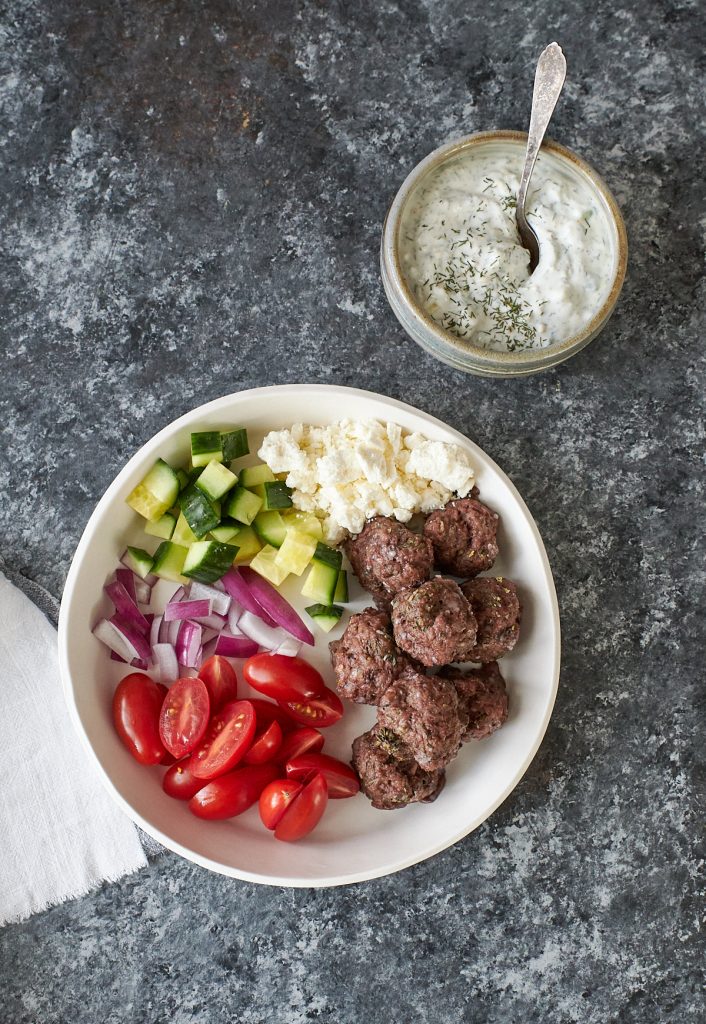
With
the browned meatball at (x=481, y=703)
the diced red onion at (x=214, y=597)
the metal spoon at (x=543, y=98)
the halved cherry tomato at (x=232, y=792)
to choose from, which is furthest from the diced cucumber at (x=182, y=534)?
the metal spoon at (x=543, y=98)

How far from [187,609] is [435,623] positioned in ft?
2.96

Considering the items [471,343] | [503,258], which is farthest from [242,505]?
[503,258]

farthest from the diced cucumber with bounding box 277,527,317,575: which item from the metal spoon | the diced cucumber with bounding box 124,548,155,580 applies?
the metal spoon

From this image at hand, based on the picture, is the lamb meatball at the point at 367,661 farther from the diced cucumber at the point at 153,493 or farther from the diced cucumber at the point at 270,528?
the diced cucumber at the point at 153,493

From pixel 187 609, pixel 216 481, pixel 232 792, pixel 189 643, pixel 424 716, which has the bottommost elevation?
pixel 232 792

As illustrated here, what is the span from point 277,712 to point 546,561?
111 cm

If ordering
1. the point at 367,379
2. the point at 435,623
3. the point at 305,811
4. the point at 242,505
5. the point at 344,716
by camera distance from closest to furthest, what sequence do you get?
the point at 435,623 < the point at 305,811 < the point at 242,505 < the point at 344,716 < the point at 367,379

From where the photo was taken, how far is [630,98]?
3.31 metres

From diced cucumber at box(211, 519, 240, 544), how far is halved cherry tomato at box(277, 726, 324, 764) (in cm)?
74

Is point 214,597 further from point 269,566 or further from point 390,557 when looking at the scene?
point 390,557

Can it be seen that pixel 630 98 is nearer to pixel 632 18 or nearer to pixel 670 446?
pixel 632 18

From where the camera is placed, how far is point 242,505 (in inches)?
119

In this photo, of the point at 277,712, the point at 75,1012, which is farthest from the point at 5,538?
the point at 75,1012

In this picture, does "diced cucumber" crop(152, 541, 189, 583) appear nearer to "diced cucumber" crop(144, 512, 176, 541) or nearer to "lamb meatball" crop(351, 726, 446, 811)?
"diced cucumber" crop(144, 512, 176, 541)
